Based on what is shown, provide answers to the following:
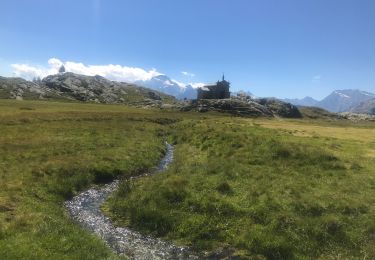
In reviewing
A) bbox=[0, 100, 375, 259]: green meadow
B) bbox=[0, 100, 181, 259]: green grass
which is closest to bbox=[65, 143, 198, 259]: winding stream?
bbox=[0, 100, 375, 259]: green meadow

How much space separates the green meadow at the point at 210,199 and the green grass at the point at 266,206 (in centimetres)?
8

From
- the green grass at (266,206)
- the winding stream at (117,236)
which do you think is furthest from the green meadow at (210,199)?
the winding stream at (117,236)

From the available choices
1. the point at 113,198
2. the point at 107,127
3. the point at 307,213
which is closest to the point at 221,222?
the point at 307,213

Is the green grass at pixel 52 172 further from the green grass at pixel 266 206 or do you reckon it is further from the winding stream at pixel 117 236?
the green grass at pixel 266 206

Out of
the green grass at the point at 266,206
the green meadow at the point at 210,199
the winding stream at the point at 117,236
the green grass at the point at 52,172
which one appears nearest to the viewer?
the green grass at the point at 52,172

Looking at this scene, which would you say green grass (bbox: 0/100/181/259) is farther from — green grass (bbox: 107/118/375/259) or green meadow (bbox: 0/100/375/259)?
green grass (bbox: 107/118/375/259)

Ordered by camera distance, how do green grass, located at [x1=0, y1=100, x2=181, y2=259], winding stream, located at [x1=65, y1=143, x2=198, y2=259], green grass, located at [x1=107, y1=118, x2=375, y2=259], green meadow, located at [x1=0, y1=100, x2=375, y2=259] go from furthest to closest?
green grass, located at [x1=107, y1=118, x2=375, y2=259], winding stream, located at [x1=65, y1=143, x2=198, y2=259], green meadow, located at [x1=0, y1=100, x2=375, y2=259], green grass, located at [x1=0, y1=100, x2=181, y2=259]

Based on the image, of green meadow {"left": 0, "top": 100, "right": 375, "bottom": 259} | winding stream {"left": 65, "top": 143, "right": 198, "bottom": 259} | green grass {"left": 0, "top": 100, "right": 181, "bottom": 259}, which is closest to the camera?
green grass {"left": 0, "top": 100, "right": 181, "bottom": 259}

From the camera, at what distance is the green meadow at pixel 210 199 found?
22.5 m

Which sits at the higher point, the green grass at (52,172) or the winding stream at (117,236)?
the green grass at (52,172)

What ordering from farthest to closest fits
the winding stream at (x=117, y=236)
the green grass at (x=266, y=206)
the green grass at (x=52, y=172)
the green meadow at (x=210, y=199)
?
the green grass at (x=266, y=206), the winding stream at (x=117, y=236), the green meadow at (x=210, y=199), the green grass at (x=52, y=172)

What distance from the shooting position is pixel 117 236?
2548 centimetres

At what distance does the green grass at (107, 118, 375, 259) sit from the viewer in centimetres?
2320

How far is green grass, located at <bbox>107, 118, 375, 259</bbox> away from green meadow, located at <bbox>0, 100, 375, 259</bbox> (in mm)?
77
